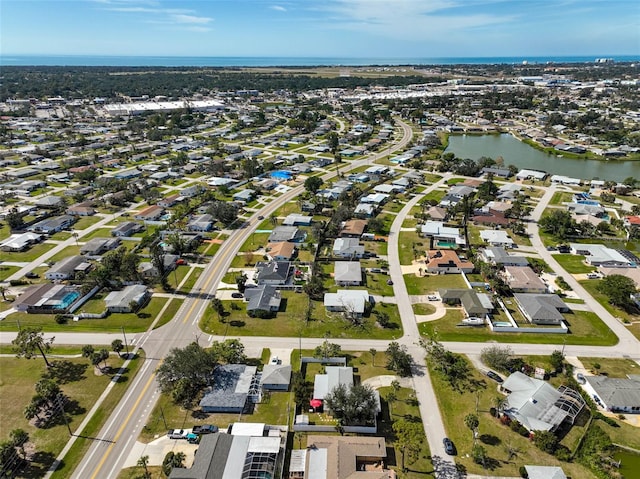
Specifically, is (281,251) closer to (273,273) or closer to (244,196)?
(273,273)

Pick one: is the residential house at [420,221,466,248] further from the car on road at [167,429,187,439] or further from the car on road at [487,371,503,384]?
the car on road at [167,429,187,439]

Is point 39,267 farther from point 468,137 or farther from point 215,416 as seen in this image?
point 468,137

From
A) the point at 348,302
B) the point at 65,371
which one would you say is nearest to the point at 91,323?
the point at 65,371

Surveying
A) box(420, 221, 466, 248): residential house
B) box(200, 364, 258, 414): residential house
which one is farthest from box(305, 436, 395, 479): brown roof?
box(420, 221, 466, 248): residential house

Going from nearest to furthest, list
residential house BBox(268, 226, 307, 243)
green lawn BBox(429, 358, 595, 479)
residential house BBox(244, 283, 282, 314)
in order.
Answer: green lawn BBox(429, 358, 595, 479), residential house BBox(244, 283, 282, 314), residential house BBox(268, 226, 307, 243)

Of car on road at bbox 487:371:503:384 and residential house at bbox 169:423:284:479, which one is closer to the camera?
residential house at bbox 169:423:284:479

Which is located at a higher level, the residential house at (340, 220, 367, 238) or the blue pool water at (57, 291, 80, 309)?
the residential house at (340, 220, 367, 238)
